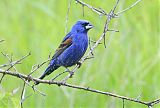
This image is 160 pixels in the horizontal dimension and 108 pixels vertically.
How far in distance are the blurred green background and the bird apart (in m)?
0.93

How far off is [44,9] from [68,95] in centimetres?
85

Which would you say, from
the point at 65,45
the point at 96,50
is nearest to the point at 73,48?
the point at 65,45

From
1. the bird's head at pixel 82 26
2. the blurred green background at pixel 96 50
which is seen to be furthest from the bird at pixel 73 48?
the blurred green background at pixel 96 50

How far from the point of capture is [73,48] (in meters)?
4.54

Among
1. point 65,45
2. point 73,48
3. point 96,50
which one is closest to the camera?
point 73,48

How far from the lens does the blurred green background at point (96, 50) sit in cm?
571

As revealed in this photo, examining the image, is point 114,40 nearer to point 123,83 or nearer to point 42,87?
point 123,83

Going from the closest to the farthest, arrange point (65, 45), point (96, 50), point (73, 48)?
point (73, 48)
point (65, 45)
point (96, 50)

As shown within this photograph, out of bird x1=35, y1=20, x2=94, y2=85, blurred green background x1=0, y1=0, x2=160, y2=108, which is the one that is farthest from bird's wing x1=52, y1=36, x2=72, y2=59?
blurred green background x1=0, y1=0, x2=160, y2=108

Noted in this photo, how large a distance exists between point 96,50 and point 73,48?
1388mm

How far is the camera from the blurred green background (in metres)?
5.71

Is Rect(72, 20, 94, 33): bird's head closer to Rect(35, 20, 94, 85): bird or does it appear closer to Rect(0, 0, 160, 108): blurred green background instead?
Rect(35, 20, 94, 85): bird

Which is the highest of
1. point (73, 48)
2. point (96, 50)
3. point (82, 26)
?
point (82, 26)

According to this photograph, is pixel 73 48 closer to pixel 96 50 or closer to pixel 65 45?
pixel 65 45
